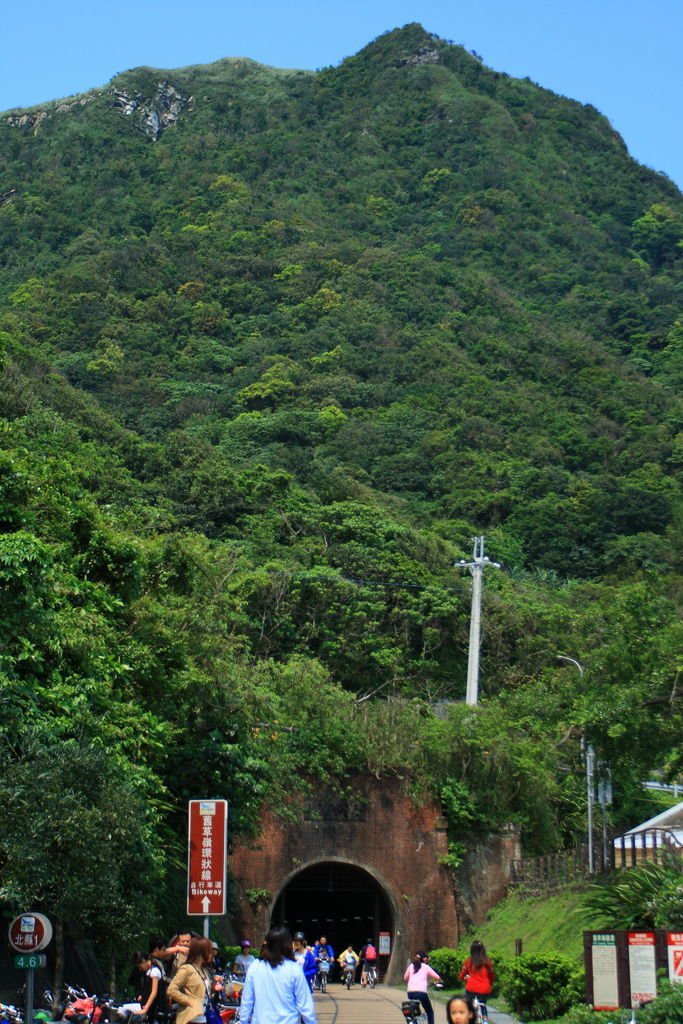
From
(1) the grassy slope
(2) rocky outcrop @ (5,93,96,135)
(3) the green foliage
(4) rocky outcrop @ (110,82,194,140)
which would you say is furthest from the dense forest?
(3) the green foliage

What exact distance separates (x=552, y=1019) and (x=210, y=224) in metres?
88.3

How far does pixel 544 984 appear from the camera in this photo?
62.0ft

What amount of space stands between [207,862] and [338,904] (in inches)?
822

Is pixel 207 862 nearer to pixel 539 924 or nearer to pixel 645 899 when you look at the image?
pixel 645 899

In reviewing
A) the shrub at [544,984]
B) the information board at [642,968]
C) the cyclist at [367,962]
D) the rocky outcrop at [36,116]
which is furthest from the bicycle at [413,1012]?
the rocky outcrop at [36,116]

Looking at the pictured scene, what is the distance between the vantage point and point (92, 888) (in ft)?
53.7

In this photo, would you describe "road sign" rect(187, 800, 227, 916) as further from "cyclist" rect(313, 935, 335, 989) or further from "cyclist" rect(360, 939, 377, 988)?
"cyclist" rect(360, 939, 377, 988)

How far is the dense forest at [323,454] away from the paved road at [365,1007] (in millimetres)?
3079

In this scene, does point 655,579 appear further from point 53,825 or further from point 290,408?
point 290,408

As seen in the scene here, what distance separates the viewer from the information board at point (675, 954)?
13.4 metres

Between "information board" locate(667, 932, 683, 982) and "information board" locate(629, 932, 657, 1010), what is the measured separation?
21 centimetres

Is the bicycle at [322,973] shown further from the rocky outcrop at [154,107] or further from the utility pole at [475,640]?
the rocky outcrop at [154,107]

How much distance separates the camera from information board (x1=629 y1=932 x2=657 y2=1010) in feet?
45.0

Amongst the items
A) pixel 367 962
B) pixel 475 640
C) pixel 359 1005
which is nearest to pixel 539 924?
pixel 359 1005
